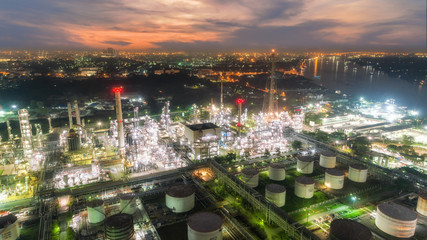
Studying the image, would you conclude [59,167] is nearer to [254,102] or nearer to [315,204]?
[315,204]

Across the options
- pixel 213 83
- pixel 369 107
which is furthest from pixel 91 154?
pixel 213 83

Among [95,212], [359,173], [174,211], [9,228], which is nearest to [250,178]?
[174,211]

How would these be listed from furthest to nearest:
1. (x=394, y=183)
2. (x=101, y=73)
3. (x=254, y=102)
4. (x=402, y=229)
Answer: (x=101, y=73)
(x=254, y=102)
(x=394, y=183)
(x=402, y=229)

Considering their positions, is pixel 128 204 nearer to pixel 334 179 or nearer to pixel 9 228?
pixel 9 228

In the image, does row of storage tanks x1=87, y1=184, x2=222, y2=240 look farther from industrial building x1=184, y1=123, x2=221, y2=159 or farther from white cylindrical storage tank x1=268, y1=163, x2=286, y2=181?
industrial building x1=184, y1=123, x2=221, y2=159

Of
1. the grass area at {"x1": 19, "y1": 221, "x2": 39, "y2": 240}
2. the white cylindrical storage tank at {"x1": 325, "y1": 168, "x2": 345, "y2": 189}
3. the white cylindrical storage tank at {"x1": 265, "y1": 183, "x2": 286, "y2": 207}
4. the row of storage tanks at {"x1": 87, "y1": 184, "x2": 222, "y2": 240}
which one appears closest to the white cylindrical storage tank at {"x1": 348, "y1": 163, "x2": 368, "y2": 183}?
the white cylindrical storage tank at {"x1": 325, "y1": 168, "x2": 345, "y2": 189}
